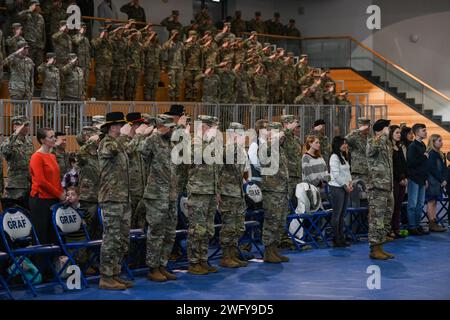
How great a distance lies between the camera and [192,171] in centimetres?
1072

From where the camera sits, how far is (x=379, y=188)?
12.0m

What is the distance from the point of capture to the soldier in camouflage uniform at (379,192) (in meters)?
11.9

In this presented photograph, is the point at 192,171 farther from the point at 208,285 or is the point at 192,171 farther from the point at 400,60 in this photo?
the point at 400,60

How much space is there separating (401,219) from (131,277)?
6.47 meters

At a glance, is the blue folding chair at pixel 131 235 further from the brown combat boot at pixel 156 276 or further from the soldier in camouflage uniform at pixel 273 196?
the soldier in camouflage uniform at pixel 273 196

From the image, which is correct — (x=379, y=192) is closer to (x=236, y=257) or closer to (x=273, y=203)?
(x=273, y=203)

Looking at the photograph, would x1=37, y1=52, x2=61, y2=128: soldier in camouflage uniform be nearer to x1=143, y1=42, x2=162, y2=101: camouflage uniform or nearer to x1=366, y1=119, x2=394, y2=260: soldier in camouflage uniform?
x1=143, y1=42, x2=162, y2=101: camouflage uniform

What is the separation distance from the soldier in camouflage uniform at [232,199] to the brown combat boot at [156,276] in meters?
1.24

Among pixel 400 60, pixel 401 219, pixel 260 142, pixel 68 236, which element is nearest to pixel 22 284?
pixel 68 236

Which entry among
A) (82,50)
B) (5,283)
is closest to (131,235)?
(5,283)

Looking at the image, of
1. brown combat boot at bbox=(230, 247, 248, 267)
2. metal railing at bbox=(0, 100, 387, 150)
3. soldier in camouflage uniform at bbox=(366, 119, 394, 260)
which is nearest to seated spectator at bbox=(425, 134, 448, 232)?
soldier in camouflage uniform at bbox=(366, 119, 394, 260)

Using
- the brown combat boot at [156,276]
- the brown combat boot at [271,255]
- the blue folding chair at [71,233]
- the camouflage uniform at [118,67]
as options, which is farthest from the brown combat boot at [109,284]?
the camouflage uniform at [118,67]

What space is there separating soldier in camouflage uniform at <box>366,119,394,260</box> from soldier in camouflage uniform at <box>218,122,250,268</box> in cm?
194

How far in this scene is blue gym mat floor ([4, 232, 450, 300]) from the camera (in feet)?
30.7
